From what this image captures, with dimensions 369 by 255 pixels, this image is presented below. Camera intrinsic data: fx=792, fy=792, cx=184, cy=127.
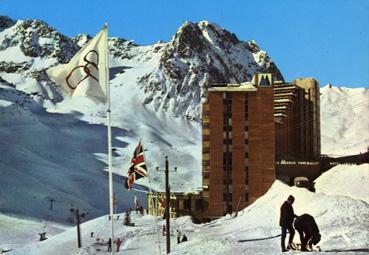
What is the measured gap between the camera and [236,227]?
65.6 m

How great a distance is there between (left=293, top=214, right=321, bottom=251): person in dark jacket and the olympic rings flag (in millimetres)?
8430

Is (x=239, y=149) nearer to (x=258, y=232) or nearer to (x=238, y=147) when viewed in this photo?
(x=238, y=147)

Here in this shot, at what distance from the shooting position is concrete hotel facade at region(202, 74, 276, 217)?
106 metres

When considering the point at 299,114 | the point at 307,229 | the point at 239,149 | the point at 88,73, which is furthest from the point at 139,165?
the point at 299,114

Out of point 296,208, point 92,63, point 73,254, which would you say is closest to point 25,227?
point 73,254

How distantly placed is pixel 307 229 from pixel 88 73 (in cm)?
984

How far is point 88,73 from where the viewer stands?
26.0 meters

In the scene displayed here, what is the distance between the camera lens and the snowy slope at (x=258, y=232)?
3525 centimetres

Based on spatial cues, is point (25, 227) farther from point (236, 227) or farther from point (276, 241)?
point (276, 241)

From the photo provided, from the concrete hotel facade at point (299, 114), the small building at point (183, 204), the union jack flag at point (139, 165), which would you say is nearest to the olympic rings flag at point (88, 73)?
the union jack flag at point (139, 165)

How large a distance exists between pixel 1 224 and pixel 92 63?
12354 centimetres

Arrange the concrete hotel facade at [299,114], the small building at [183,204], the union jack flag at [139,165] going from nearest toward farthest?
1. the union jack flag at [139,165]
2. the small building at [183,204]
3. the concrete hotel facade at [299,114]

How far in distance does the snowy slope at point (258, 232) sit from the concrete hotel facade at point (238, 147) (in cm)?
686

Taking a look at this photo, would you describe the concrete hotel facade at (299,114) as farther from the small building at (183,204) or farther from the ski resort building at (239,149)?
the small building at (183,204)
